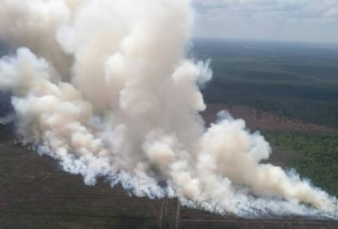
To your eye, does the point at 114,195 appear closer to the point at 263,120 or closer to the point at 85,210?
the point at 85,210

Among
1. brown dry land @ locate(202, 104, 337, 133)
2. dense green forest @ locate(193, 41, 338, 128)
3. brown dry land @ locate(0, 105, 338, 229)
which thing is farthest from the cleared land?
dense green forest @ locate(193, 41, 338, 128)

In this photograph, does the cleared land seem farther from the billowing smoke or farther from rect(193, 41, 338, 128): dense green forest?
rect(193, 41, 338, 128): dense green forest

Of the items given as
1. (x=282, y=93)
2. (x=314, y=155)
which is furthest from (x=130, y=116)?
(x=282, y=93)

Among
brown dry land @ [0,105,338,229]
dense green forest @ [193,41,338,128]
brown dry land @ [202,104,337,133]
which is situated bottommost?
brown dry land @ [0,105,338,229]

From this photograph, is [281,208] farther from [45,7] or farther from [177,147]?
[45,7]

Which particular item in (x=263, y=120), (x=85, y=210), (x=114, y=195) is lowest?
(x=85, y=210)

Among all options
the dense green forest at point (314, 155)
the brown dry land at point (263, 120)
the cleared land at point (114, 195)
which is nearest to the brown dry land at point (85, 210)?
the cleared land at point (114, 195)
